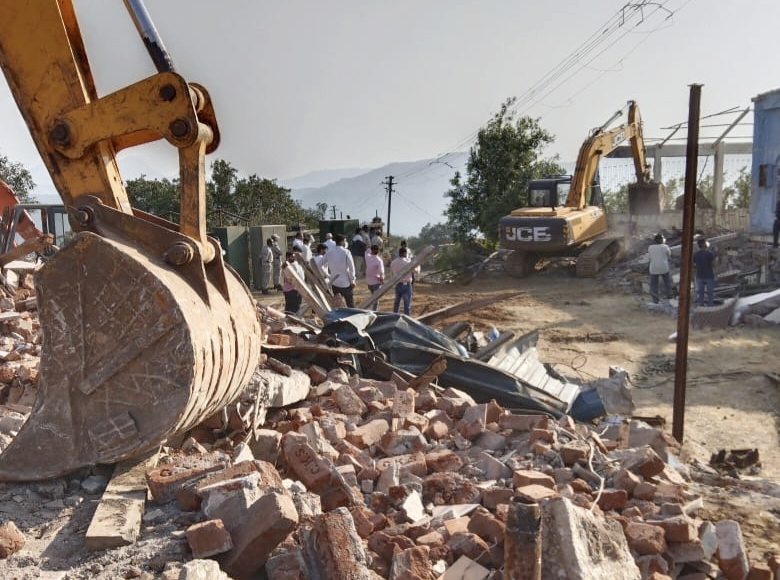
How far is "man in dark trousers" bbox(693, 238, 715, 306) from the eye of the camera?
12.2 metres

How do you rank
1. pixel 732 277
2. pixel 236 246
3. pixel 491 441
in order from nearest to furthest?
1. pixel 491 441
2. pixel 732 277
3. pixel 236 246

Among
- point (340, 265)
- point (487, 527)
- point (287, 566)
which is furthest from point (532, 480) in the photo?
point (340, 265)

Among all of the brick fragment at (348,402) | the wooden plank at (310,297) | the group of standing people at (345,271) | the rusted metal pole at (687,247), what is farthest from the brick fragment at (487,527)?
the group of standing people at (345,271)

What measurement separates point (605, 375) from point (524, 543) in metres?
7.29

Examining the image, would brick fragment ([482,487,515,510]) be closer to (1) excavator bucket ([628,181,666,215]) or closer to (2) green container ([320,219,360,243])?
(2) green container ([320,219,360,243])

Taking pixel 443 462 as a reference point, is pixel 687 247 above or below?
above

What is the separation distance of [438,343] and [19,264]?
23.7 ft

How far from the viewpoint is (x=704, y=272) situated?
1238cm

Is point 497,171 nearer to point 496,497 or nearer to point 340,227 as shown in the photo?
point 340,227

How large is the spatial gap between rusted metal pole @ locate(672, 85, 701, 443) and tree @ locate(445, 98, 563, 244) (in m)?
17.6

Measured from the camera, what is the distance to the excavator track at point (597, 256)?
17122 mm

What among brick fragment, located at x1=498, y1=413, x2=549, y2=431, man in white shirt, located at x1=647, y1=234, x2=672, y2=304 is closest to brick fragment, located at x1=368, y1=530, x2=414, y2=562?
brick fragment, located at x1=498, y1=413, x2=549, y2=431

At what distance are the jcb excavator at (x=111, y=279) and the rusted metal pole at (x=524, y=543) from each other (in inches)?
68.3

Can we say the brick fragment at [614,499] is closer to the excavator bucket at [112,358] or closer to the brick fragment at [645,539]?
the brick fragment at [645,539]
